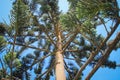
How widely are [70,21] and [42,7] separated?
3.90 meters

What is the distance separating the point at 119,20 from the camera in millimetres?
5723

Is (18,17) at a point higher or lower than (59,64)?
higher

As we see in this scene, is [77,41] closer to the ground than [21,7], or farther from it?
farther from it

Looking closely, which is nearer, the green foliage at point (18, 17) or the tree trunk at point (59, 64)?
the green foliage at point (18, 17)

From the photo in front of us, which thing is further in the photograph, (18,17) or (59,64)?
(59,64)

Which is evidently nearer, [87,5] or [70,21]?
[87,5]

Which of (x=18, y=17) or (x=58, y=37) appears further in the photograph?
(x=58, y=37)

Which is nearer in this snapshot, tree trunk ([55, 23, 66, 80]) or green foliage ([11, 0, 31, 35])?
green foliage ([11, 0, 31, 35])

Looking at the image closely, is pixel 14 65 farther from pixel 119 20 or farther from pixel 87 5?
pixel 119 20

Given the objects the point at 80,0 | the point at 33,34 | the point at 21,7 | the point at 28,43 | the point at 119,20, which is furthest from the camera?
the point at 33,34

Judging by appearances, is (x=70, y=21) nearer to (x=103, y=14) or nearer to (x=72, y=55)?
(x=103, y=14)

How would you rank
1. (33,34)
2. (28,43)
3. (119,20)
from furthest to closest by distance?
(33,34)
(28,43)
(119,20)

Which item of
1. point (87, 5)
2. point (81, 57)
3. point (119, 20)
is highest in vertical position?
point (81, 57)

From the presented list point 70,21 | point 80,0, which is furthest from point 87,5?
point 70,21
